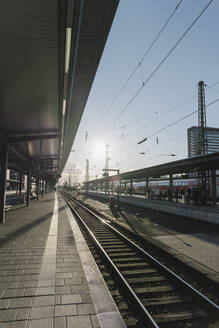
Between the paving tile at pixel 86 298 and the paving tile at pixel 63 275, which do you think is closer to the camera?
the paving tile at pixel 86 298

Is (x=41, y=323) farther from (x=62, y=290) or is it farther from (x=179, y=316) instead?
(x=179, y=316)

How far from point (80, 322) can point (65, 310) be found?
40cm

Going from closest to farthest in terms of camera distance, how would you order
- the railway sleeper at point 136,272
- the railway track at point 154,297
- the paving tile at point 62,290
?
the railway track at point 154,297, the paving tile at point 62,290, the railway sleeper at point 136,272

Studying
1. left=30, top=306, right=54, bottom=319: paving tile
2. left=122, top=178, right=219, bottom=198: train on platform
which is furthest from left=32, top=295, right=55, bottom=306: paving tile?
left=122, top=178, right=219, bottom=198: train on platform

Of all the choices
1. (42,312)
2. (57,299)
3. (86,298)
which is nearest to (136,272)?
(86,298)

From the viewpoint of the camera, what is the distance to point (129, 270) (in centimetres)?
550

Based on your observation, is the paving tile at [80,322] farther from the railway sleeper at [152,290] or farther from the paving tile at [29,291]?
the railway sleeper at [152,290]

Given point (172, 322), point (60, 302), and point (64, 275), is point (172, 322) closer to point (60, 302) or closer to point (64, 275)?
point (60, 302)

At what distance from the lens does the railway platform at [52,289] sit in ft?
9.80

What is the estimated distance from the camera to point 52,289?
3850 millimetres

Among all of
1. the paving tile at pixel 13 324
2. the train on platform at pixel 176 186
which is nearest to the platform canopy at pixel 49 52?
the paving tile at pixel 13 324

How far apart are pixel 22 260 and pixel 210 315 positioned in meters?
4.29

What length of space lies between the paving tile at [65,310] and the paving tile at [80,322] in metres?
0.13

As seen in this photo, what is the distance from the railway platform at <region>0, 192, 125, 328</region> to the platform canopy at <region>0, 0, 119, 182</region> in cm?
493
